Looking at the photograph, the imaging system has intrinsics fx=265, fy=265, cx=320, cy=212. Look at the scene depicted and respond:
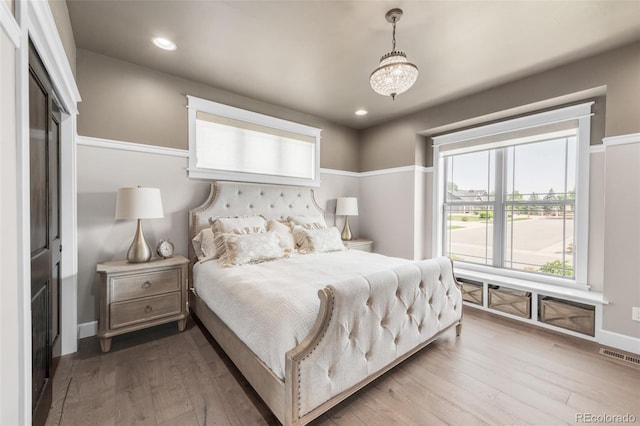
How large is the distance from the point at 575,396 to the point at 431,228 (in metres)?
2.50

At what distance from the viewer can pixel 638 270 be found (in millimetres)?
2244

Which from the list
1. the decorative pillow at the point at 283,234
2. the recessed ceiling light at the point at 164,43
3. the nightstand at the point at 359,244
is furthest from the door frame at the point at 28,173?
the nightstand at the point at 359,244

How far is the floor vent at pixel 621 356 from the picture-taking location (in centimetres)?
214

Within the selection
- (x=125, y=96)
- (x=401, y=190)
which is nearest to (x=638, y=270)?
(x=401, y=190)

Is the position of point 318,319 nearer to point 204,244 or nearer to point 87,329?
point 204,244

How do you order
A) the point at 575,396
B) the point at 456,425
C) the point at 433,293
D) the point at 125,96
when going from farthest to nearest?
the point at 125,96 → the point at 433,293 → the point at 575,396 → the point at 456,425

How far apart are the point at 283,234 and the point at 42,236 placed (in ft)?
6.43

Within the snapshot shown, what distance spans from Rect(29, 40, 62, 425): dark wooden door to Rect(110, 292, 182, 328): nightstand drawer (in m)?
0.37

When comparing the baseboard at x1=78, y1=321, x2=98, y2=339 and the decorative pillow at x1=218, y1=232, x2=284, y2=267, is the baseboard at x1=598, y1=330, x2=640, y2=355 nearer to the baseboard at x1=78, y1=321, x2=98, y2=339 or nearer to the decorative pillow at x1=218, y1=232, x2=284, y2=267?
the decorative pillow at x1=218, y1=232, x2=284, y2=267

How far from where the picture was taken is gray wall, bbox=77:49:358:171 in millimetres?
2475

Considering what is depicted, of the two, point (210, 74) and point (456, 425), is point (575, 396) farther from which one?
point (210, 74)

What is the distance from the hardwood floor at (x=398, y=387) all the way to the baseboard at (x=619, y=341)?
12cm

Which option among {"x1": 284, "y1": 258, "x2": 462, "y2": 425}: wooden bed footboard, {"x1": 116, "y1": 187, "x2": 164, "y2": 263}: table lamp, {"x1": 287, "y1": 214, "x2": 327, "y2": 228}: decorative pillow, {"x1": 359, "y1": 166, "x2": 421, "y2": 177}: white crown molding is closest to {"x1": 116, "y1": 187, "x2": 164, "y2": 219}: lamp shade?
{"x1": 116, "y1": 187, "x2": 164, "y2": 263}: table lamp

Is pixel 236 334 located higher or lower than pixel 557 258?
lower
